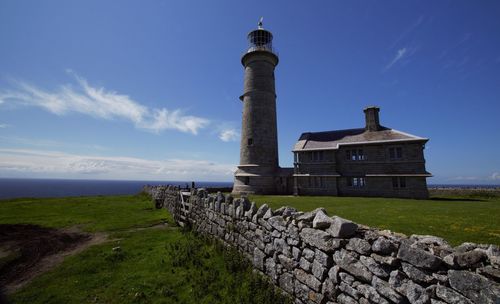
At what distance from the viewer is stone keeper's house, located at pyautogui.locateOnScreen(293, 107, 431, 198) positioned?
28250 millimetres

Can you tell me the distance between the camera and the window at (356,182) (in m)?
31.1

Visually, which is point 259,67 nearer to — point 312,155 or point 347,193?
point 312,155

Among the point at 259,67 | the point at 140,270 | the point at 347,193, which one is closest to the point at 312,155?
the point at 347,193

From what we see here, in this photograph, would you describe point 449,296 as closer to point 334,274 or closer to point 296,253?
point 334,274

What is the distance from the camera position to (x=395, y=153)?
2925cm

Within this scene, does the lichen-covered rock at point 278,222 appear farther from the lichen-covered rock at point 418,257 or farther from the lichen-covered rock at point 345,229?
the lichen-covered rock at point 418,257

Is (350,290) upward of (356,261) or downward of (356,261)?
downward

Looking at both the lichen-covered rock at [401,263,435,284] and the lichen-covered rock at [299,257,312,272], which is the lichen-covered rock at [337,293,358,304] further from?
the lichen-covered rock at [401,263,435,284]

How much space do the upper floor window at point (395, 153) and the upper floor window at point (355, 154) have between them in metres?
3.09

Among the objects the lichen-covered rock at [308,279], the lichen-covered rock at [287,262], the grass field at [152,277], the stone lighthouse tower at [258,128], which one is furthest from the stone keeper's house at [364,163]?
the lichen-covered rock at [308,279]

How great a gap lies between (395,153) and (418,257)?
30.1 meters

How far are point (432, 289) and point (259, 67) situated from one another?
3466 cm

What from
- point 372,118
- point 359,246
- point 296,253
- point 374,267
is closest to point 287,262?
point 296,253

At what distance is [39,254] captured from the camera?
Result: 9.62 metres
